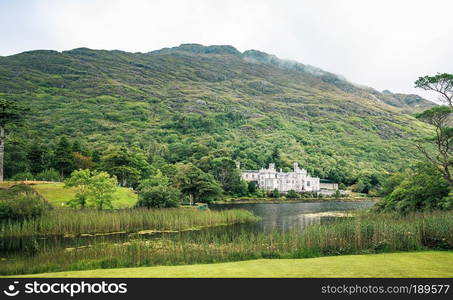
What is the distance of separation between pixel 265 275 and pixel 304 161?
113 metres

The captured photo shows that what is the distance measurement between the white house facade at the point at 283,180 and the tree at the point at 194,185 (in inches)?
1624

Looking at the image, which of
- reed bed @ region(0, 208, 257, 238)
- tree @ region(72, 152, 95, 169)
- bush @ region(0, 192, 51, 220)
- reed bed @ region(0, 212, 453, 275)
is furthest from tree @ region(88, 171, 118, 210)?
tree @ region(72, 152, 95, 169)

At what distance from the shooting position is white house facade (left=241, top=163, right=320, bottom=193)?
311ft

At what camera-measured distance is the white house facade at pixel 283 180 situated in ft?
311

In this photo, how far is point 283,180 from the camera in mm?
96750

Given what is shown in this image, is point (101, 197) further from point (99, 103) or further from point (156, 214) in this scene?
point (99, 103)

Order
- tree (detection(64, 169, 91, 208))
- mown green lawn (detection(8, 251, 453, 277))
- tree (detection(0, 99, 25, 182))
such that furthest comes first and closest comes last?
tree (detection(0, 99, 25, 182)) → tree (detection(64, 169, 91, 208)) → mown green lawn (detection(8, 251, 453, 277))

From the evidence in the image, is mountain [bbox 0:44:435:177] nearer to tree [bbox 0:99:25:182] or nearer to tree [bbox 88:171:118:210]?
tree [bbox 0:99:25:182]

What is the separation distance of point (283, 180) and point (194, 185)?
4863 centimetres

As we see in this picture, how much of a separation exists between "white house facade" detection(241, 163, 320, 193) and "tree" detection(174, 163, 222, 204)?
41.3 m

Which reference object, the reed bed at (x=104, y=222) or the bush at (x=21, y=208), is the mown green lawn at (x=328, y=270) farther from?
the bush at (x=21, y=208)

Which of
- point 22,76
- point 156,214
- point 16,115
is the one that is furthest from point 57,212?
point 22,76

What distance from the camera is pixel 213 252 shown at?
656 inches

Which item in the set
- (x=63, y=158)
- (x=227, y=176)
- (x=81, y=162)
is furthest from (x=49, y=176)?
(x=227, y=176)
